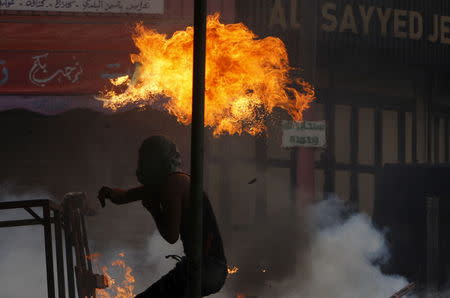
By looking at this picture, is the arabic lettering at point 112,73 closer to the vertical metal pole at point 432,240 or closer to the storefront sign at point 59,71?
the storefront sign at point 59,71

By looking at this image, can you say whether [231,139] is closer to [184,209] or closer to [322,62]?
[322,62]

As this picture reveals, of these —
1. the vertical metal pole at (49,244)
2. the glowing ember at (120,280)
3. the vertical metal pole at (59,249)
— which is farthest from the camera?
the glowing ember at (120,280)

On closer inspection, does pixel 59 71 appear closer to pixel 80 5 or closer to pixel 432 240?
pixel 80 5

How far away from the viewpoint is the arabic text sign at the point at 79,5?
13578mm

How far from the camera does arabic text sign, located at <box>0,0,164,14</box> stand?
44.5 feet

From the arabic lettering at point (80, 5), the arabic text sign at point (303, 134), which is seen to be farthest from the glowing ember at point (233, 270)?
the arabic lettering at point (80, 5)

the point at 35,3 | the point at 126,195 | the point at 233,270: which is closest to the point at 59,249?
the point at 126,195

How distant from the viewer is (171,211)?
5.45 meters

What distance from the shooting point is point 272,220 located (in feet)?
47.5

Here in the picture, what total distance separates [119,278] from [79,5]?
4215mm

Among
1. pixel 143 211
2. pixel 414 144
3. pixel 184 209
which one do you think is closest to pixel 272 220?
pixel 143 211

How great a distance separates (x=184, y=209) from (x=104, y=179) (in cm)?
861

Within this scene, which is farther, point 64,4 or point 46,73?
point 64,4

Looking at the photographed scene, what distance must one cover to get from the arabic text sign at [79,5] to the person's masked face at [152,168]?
826 centimetres
